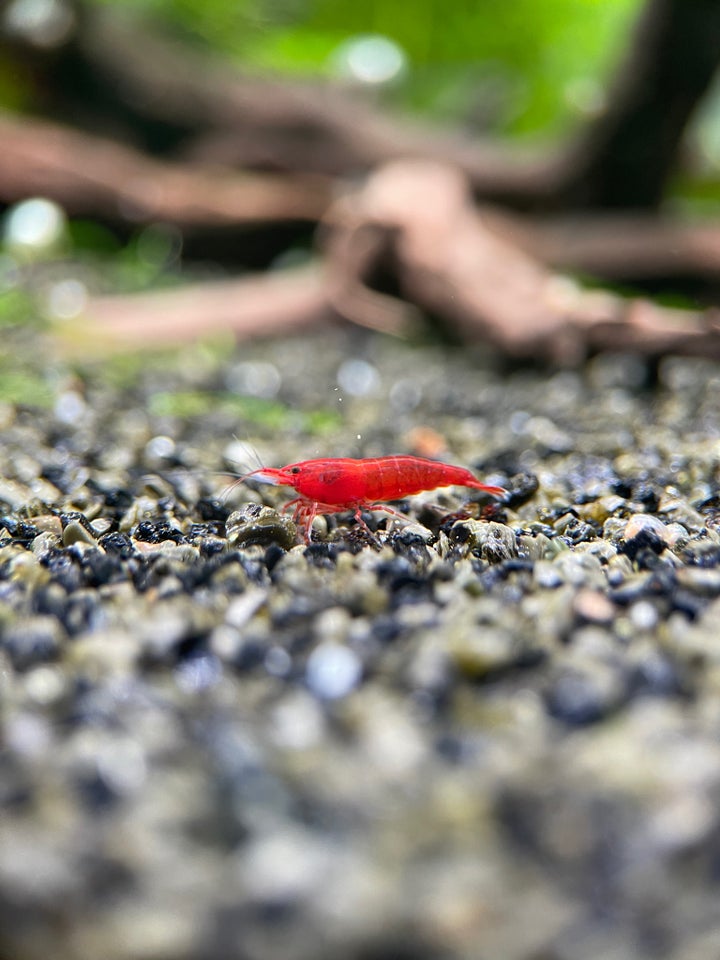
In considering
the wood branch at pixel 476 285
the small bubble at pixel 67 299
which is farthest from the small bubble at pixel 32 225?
the wood branch at pixel 476 285

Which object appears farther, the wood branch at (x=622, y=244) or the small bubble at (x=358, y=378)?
the wood branch at (x=622, y=244)

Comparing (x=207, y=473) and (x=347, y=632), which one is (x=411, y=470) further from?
(x=347, y=632)

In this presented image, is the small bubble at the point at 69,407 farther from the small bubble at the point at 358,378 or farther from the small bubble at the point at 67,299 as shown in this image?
the small bubble at the point at 67,299

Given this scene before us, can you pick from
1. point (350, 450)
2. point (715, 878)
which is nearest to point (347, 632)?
point (715, 878)

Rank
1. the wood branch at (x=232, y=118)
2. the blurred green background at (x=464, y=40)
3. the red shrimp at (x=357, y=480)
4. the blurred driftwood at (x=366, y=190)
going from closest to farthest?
1. the red shrimp at (x=357, y=480)
2. the blurred driftwood at (x=366, y=190)
3. the wood branch at (x=232, y=118)
4. the blurred green background at (x=464, y=40)

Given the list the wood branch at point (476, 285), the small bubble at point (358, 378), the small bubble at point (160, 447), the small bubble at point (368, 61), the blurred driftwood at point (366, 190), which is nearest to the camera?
the small bubble at point (160, 447)

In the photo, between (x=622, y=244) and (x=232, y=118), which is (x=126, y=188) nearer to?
(x=232, y=118)
